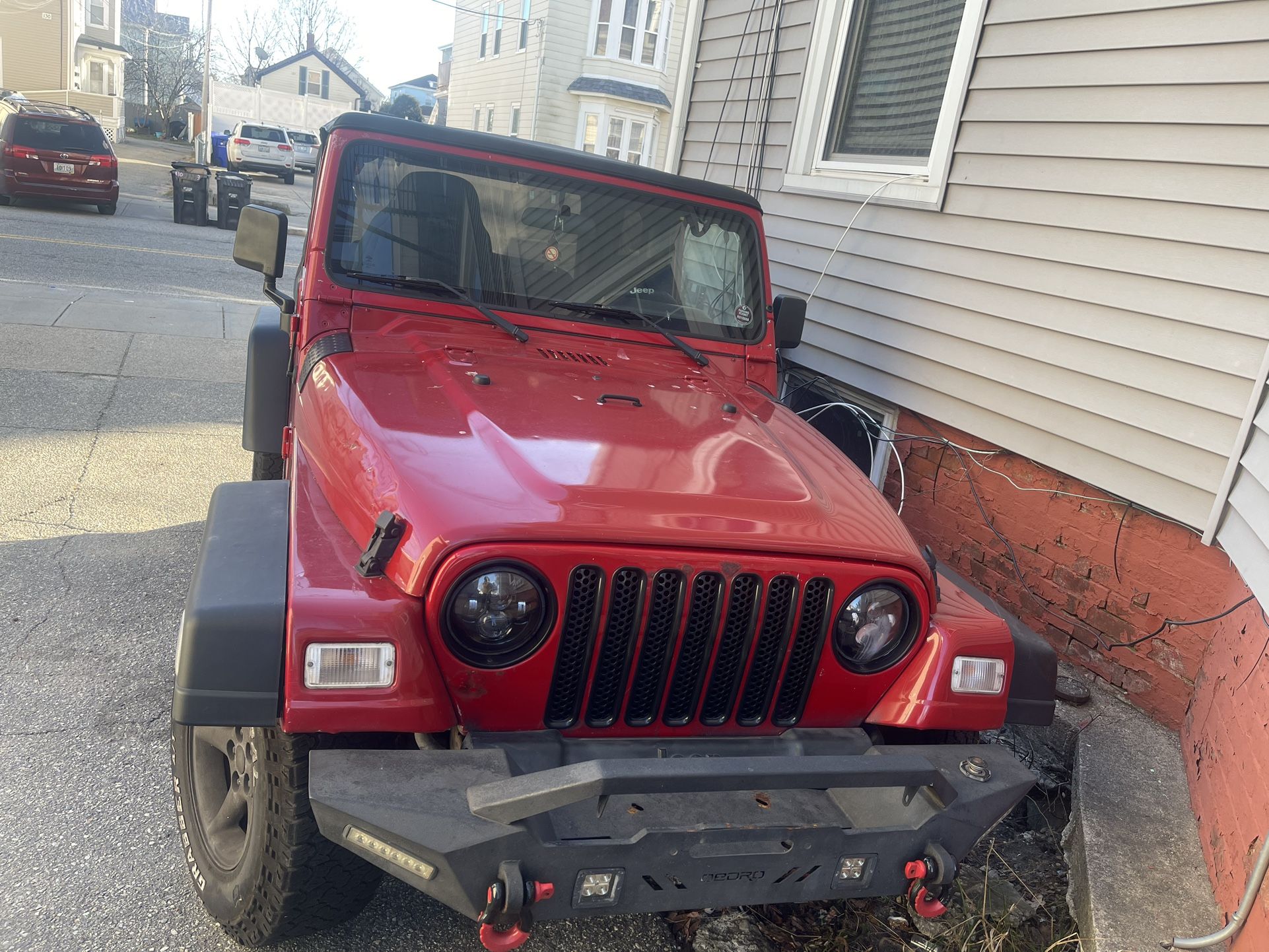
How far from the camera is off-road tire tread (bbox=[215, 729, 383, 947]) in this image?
2178 millimetres

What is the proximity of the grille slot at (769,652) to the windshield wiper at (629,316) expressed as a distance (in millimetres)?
1494

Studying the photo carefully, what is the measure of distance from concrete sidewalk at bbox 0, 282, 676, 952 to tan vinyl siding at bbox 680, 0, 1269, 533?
105 inches

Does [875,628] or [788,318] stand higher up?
[788,318]

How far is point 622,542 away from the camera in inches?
87.0

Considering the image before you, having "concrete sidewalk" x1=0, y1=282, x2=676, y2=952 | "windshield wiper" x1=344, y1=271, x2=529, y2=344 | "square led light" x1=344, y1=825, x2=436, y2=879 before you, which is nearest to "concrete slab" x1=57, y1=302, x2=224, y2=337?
"concrete sidewalk" x1=0, y1=282, x2=676, y2=952

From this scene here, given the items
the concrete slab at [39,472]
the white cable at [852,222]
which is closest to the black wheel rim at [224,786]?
the concrete slab at [39,472]

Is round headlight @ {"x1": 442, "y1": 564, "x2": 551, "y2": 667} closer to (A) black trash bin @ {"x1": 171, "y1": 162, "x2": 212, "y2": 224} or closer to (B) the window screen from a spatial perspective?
(B) the window screen

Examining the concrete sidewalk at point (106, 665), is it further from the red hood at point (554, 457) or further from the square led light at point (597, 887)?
the red hood at point (554, 457)

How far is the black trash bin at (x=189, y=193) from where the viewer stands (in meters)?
17.4

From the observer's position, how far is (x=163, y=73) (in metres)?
53.3

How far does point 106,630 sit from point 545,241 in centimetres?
224

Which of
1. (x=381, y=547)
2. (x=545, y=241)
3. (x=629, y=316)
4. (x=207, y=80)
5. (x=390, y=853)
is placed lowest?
(x=390, y=853)

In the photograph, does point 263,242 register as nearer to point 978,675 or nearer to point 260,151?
point 978,675

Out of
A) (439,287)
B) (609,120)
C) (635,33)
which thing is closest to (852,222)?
(439,287)
